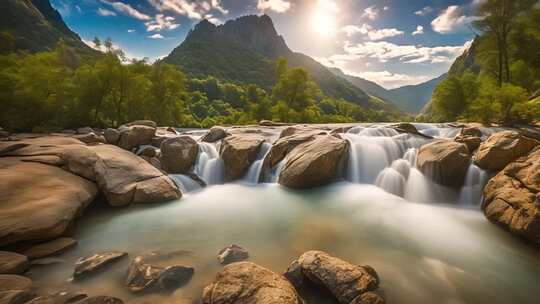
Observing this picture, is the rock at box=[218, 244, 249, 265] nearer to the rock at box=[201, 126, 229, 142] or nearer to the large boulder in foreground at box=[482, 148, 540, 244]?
the large boulder in foreground at box=[482, 148, 540, 244]

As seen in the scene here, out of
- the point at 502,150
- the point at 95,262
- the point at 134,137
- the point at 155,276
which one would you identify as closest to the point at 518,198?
the point at 502,150

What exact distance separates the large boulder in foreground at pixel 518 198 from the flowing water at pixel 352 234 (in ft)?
1.41

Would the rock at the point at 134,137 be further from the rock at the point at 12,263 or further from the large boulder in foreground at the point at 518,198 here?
Answer: the large boulder in foreground at the point at 518,198

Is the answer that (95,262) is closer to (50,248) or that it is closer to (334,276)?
Result: (50,248)

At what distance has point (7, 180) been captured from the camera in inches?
303

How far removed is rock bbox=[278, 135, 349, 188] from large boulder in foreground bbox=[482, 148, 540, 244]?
604 centimetres

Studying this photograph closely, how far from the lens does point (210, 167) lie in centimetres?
1481

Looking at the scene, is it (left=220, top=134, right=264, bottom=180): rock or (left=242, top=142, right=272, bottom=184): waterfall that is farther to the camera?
(left=220, top=134, right=264, bottom=180): rock

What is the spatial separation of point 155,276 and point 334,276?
3.83 meters

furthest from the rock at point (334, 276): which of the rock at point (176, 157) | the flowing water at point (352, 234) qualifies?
the rock at point (176, 157)

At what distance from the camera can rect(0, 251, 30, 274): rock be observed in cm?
529

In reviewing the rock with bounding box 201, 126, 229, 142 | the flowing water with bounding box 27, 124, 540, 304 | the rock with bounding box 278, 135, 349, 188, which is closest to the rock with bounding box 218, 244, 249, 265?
the flowing water with bounding box 27, 124, 540, 304

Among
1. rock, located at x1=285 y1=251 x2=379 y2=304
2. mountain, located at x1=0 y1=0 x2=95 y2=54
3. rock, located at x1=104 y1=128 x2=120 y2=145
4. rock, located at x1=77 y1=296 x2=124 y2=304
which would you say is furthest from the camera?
mountain, located at x1=0 y1=0 x2=95 y2=54

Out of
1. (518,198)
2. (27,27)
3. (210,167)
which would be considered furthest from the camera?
(27,27)
